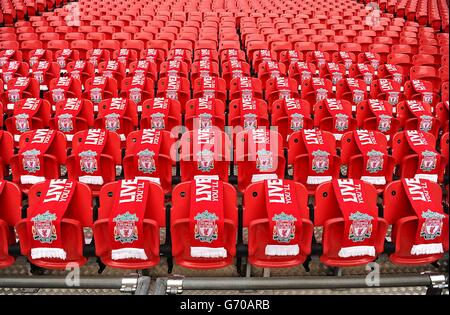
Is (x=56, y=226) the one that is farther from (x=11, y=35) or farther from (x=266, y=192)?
(x=11, y=35)

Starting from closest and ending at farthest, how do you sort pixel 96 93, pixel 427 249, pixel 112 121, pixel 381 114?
pixel 427 249, pixel 112 121, pixel 381 114, pixel 96 93

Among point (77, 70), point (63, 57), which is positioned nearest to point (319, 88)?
point (77, 70)

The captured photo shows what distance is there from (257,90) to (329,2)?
748 centimetres

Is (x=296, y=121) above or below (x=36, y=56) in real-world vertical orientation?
below

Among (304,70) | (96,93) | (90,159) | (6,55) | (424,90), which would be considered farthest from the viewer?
(6,55)

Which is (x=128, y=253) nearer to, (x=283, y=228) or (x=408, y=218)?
(x=283, y=228)

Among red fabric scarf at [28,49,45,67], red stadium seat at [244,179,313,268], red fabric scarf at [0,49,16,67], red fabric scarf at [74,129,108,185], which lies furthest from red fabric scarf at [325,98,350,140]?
red fabric scarf at [0,49,16,67]

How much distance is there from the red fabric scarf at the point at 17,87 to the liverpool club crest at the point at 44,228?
267 cm

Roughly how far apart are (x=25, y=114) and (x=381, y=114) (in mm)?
3341

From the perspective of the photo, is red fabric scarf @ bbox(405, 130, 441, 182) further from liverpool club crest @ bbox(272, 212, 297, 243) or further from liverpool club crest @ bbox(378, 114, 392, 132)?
liverpool club crest @ bbox(272, 212, 297, 243)

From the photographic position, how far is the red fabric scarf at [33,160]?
2.99 m

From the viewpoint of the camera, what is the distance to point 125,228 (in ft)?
7.28

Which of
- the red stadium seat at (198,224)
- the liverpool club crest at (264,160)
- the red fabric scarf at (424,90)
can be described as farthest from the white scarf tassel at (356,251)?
the red fabric scarf at (424,90)

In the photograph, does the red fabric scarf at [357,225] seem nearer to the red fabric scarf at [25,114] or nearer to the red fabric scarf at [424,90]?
the red fabric scarf at [424,90]
